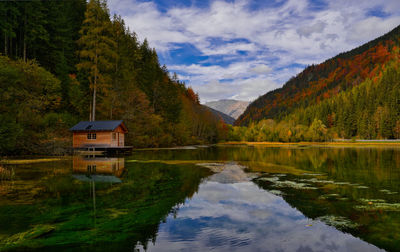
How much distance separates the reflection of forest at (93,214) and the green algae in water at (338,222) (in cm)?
524

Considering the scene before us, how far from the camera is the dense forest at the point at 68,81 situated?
2825cm

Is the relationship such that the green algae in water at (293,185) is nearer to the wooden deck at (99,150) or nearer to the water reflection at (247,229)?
the water reflection at (247,229)

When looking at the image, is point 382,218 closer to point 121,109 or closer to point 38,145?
point 38,145

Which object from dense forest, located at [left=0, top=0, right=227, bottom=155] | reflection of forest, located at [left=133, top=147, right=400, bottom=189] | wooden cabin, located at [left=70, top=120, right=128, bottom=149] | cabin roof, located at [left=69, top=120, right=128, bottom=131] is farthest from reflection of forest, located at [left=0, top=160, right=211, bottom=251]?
wooden cabin, located at [left=70, top=120, right=128, bottom=149]

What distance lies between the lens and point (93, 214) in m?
8.36

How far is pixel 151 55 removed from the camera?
6719 cm

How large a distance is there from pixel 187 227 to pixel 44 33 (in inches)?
1952

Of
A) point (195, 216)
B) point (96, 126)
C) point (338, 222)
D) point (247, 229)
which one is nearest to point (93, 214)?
point (195, 216)

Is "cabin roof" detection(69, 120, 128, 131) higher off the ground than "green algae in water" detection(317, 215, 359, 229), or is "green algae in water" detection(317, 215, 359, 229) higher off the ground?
"cabin roof" detection(69, 120, 128, 131)

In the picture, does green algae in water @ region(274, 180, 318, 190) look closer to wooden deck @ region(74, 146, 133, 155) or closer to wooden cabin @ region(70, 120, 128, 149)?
wooden deck @ region(74, 146, 133, 155)

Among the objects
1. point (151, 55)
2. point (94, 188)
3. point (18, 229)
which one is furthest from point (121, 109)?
point (18, 229)

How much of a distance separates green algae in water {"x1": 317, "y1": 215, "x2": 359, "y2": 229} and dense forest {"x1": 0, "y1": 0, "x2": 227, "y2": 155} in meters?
25.9

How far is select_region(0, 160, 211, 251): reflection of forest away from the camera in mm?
6250

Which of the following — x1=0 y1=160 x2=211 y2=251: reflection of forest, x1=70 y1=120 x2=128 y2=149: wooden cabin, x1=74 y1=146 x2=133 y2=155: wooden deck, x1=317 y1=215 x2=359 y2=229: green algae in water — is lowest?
x1=317 y1=215 x2=359 y2=229: green algae in water
